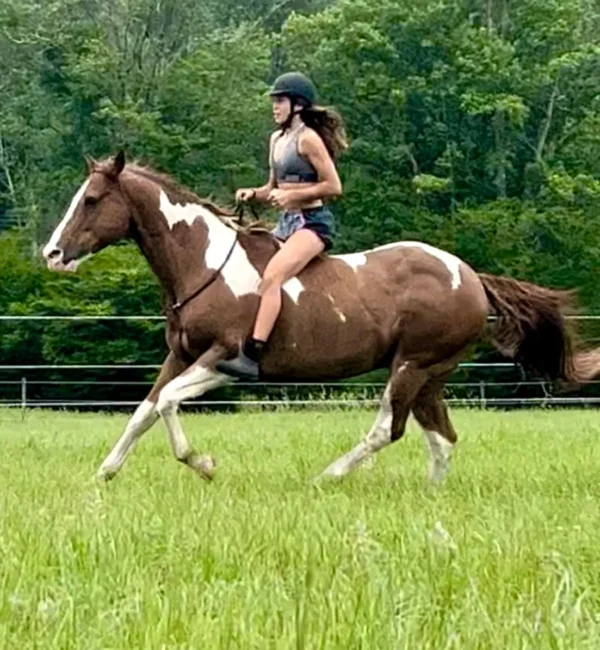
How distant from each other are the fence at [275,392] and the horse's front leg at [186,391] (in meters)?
17.0

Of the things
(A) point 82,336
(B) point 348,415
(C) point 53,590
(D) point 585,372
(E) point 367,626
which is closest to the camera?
(E) point 367,626

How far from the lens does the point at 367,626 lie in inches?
135

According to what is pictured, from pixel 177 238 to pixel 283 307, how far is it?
2.42 ft

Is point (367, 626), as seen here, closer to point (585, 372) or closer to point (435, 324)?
point (435, 324)

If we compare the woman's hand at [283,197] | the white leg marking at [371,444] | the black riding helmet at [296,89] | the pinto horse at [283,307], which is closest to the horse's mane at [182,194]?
the pinto horse at [283,307]

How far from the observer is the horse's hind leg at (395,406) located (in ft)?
28.9

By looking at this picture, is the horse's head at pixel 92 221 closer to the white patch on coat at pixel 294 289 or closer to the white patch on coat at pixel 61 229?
the white patch on coat at pixel 61 229

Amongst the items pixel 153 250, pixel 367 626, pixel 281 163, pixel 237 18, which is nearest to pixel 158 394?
pixel 153 250

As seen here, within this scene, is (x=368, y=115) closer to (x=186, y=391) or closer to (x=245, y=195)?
(x=245, y=195)

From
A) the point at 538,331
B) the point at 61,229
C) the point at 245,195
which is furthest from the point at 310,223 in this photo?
the point at 538,331

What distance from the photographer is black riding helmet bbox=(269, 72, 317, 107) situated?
28.1 ft

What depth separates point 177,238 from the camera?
880 centimetres

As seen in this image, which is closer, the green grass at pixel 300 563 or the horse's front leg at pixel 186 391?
the green grass at pixel 300 563

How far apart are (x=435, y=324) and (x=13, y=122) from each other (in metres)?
43.1
